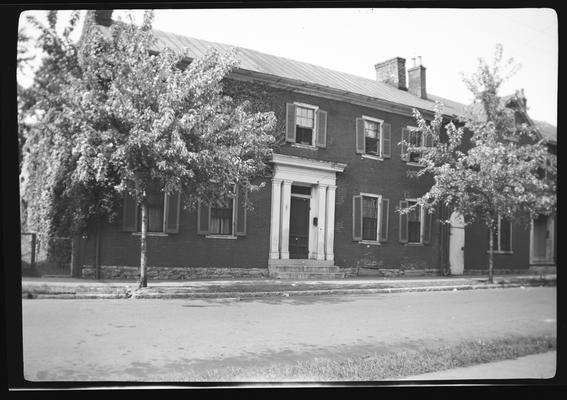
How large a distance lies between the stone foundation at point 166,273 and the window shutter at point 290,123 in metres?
3.25

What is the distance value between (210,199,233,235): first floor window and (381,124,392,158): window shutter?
12.4 ft

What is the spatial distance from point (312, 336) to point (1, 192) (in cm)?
461

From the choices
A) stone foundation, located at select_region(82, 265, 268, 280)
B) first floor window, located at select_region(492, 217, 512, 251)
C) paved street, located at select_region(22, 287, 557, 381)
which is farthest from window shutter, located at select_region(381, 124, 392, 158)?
stone foundation, located at select_region(82, 265, 268, 280)

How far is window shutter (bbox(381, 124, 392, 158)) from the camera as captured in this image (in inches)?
353

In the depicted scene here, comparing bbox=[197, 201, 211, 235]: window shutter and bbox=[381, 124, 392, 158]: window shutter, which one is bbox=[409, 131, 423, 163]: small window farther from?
bbox=[197, 201, 211, 235]: window shutter

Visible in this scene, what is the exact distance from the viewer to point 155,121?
924 centimetres

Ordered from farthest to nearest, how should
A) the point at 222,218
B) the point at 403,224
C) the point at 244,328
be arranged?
1. the point at 222,218
2. the point at 403,224
3. the point at 244,328

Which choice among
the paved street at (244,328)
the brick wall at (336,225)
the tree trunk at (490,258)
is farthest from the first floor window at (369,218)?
the tree trunk at (490,258)

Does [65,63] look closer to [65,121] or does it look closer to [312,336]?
[65,121]

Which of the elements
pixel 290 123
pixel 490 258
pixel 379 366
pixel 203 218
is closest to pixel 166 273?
pixel 203 218

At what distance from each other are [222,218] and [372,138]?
4.13 meters

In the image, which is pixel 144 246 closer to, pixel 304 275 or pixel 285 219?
pixel 285 219

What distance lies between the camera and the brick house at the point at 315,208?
896 centimetres

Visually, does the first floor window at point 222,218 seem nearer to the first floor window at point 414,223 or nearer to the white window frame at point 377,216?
the white window frame at point 377,216
